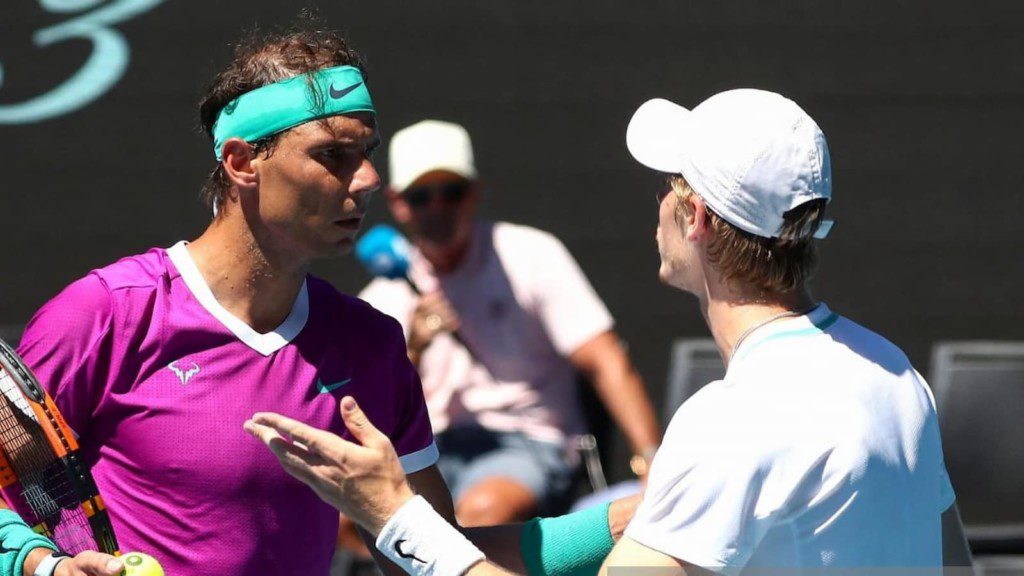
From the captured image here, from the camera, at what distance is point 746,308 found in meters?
2.10

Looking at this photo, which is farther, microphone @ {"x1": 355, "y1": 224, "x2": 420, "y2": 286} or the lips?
microphone @ {"x1": 355, "y1": 224, "x2": 420, "y2": 286}

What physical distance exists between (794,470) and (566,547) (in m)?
0.78

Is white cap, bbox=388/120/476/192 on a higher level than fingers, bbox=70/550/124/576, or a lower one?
higher

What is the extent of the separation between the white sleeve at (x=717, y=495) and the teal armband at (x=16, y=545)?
0.94 meters

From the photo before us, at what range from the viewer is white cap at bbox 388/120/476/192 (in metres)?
4.69

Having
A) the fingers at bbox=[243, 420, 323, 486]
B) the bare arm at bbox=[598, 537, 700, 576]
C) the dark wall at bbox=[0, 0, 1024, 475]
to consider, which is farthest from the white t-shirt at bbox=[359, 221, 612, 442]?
the bare arm at bbox=[598, 537, 700, 576]

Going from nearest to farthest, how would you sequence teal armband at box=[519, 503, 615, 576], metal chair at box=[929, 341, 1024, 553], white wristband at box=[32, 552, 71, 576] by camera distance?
white wristband at box=[32, 552, 71, 576]
teal armband at box=[519, 503, 615, 576]
metal chair at box=[929, 341, 1024, 553]

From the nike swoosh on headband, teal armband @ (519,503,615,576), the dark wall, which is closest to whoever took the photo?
the nike swoosh on headband

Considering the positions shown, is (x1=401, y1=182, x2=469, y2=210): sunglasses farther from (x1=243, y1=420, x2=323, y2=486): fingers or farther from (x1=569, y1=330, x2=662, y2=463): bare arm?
(x1=243, y1=420, x2=323, y2=486): fingers

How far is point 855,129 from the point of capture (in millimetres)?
5535

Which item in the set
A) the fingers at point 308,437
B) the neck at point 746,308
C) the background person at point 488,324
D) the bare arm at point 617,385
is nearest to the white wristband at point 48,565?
the fingers at point 308,437

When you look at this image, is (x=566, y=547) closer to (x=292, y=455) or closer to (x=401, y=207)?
(x=292, y=455)

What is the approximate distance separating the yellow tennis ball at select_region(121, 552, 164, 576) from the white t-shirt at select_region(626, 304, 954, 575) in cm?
68

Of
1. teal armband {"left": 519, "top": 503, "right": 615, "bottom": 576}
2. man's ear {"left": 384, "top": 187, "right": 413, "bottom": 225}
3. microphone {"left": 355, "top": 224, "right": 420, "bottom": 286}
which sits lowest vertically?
teal armband {"left": 519, "top": 503, "right": 615, "bottom": 576}
